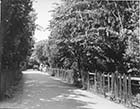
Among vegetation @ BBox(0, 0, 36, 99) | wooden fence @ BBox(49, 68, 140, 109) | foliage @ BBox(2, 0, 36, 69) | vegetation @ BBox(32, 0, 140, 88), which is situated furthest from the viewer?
vegetation @ BBox(32, 0, 140, 88)

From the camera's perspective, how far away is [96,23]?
15.7 meters

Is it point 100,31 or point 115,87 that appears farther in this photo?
point 100,31

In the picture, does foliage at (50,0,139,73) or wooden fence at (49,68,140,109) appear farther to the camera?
foliage at (50,0,139,73)

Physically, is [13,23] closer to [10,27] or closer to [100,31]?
[10,27]

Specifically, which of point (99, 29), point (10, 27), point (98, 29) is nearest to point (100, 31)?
point (99, 29)

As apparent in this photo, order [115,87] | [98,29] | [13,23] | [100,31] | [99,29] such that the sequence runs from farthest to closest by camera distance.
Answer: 1. [100,31]
2. [99,29]
3. [98,29]
4. [13,23]
5. [115,87]

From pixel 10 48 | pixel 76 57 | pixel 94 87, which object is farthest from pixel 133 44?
pixel 10 48

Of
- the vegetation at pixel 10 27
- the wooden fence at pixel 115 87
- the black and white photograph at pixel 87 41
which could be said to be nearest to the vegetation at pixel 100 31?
the black and white photograph at pixel 87 41

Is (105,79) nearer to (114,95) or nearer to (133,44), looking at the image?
(114,95)

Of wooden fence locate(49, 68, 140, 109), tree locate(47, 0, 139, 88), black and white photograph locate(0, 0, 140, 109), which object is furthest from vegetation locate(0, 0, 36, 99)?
wooden fence locate(49, 68, 140, 109)

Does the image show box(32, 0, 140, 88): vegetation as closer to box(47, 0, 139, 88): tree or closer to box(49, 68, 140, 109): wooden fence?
box(47, 0, 139, 88): tree

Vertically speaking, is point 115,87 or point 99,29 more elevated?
point 99,29

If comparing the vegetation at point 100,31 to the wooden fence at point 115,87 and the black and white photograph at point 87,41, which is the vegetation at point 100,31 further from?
the wooden fence at point 115,87

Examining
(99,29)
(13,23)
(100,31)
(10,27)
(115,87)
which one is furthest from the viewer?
(100,31)
